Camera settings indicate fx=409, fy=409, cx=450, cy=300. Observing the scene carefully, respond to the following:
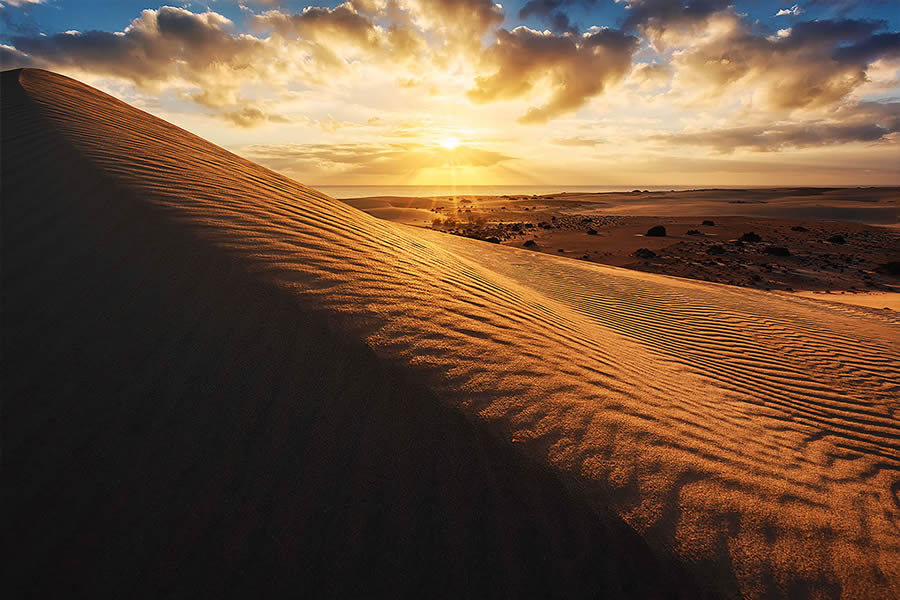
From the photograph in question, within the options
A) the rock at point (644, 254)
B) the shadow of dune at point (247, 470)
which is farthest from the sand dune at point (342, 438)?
the rock at point (644, 254)

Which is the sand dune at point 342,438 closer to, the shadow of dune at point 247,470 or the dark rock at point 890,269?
the shadow of dune at point 247,470

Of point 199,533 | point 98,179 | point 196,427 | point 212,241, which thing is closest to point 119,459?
point 196,427

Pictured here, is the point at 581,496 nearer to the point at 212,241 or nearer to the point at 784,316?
the point at 212,241

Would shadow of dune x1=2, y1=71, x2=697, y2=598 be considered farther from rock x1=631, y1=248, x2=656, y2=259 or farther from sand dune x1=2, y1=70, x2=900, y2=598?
rock x1=631, y1=248, x2=656, y2=259

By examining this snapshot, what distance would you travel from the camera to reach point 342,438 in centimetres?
208

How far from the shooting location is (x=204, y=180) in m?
4.39

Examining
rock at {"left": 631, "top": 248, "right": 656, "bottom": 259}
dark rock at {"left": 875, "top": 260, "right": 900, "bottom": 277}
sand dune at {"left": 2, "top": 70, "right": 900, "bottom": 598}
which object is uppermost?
sand dune at {"left": 2, "top": 70, "right": 900, "bottom": 598}

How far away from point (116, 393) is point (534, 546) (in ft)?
7.31

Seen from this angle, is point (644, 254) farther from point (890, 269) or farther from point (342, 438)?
point (342, 438)

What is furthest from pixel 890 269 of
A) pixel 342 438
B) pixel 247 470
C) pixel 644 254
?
pixel 247 470

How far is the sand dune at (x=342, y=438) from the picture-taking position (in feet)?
5.75

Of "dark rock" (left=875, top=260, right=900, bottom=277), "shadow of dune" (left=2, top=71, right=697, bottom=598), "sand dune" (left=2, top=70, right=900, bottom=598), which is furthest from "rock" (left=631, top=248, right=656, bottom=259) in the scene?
"shadow of dune" (left=2, top=71, right=697, bottom=598)

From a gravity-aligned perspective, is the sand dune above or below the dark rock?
above

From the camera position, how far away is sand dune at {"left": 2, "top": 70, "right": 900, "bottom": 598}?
1752mm
